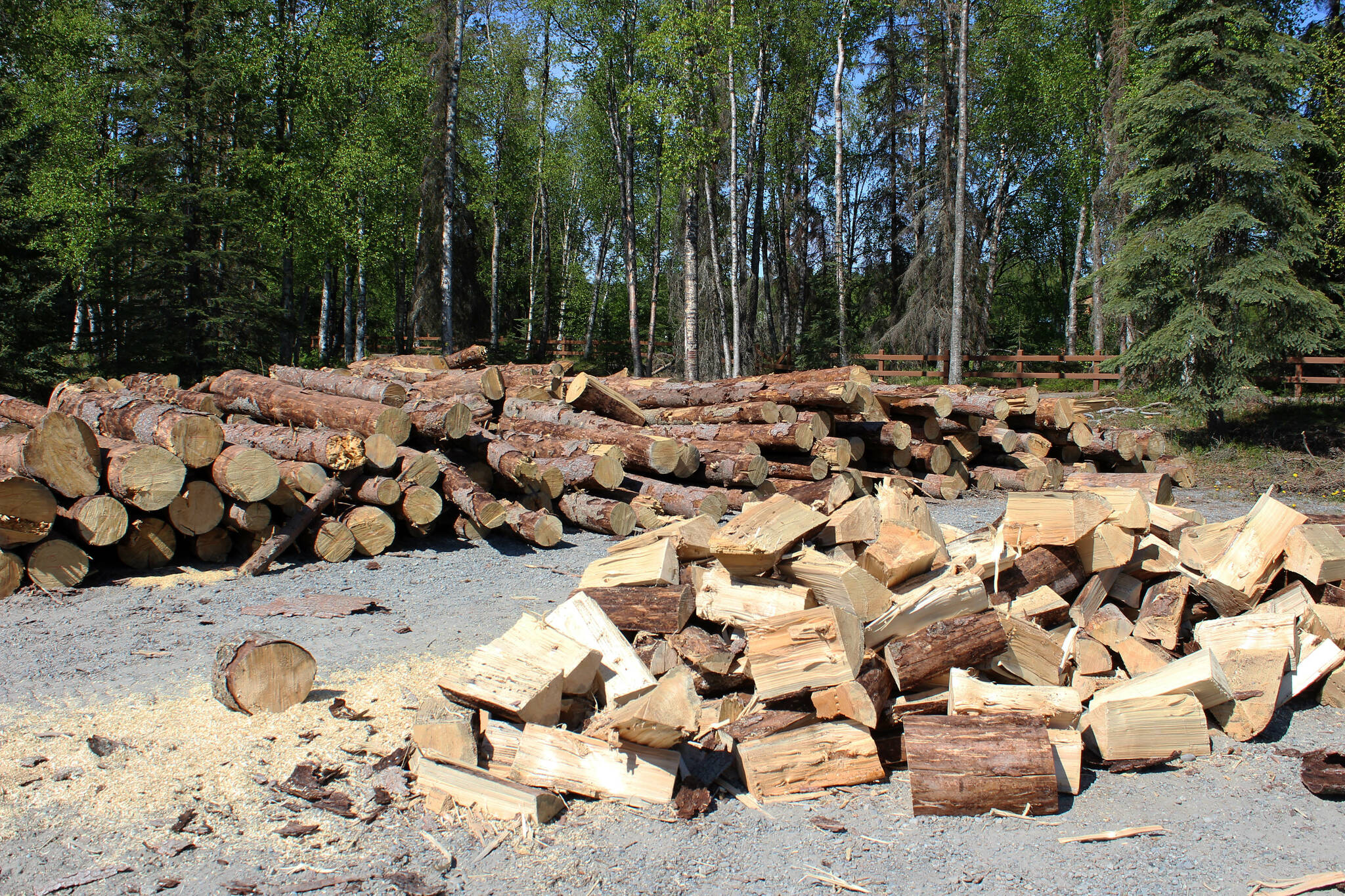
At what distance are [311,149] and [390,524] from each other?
20125 mm

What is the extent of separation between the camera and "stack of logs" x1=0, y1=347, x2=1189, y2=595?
5.99 m

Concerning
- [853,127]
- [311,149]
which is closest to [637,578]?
[311,149]

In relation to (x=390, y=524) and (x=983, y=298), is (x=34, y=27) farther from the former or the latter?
(x=983, y=298)

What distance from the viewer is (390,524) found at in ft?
23.5

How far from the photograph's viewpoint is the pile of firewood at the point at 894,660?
10.6 feet

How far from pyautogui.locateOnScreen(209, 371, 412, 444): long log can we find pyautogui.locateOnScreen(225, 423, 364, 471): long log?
0.26 meters

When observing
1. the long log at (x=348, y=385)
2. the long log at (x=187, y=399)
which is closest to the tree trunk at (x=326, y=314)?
the long log at (x=187, y=399)

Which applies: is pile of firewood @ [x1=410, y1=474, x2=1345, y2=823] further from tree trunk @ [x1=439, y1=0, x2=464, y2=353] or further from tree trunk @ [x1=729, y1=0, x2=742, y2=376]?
tree trunk @ [x1=439, y1=0, x2=464, y2=353]

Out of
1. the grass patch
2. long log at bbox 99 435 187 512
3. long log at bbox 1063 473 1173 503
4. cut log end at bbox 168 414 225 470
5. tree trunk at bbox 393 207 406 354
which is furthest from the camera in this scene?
tree trunk at bbox 393 207 406 354

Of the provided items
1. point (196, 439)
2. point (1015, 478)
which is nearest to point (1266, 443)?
point (1015, 478)

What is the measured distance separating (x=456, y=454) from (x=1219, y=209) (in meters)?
13.9

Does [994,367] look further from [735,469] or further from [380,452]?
[380,452]

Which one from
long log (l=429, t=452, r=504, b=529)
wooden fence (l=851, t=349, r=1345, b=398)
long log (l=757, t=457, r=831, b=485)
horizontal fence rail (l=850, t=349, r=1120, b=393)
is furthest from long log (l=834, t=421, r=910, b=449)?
horizontal fence rail (l=850, t=349, r=1120, b=393)

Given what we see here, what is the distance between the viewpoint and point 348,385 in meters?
9.14
